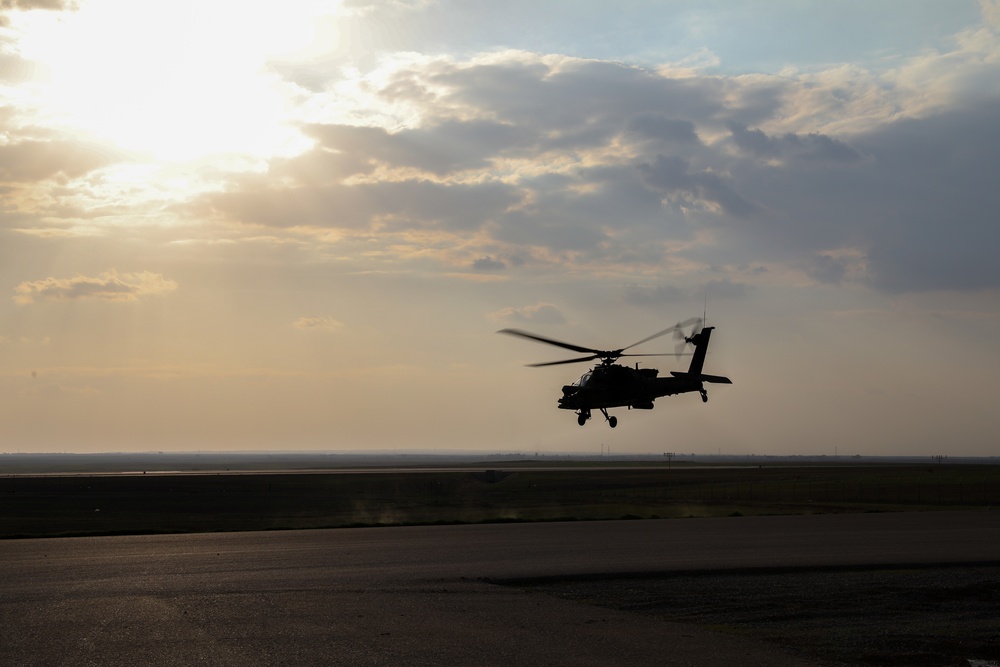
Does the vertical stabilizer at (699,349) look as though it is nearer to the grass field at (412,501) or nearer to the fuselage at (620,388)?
the fuselage at (620,388)

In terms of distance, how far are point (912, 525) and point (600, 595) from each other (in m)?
24.3

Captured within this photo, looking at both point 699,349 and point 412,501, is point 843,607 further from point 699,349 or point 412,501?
point 412,501

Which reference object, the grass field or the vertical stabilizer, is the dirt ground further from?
the grass field

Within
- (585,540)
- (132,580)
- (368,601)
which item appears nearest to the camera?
(368,601)

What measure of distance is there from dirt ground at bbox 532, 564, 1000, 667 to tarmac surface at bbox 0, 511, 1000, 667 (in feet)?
3.50

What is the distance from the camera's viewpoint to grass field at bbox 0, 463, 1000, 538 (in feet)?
176

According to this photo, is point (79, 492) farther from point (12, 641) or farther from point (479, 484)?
point (12, 641)

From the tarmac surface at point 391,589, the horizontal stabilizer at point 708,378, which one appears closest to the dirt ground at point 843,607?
the tarmac surface at point 391,589

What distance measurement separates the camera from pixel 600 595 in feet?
75.7

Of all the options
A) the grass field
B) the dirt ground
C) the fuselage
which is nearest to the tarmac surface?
the dirt ground

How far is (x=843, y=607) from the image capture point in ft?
71.6

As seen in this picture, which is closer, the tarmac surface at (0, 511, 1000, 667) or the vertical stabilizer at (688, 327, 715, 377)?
the tarmac surface at (0, 511, 1000, 667)

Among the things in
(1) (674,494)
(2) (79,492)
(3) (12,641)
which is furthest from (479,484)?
(3) (12,641)

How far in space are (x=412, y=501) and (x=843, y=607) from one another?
56613 mm
